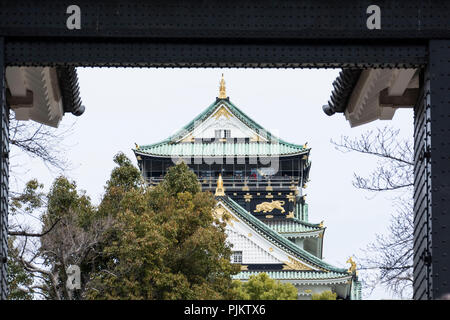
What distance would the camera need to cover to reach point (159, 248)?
1057 inches

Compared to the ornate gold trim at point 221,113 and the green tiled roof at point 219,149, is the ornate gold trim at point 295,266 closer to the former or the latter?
the green tiled roof at point 219,149

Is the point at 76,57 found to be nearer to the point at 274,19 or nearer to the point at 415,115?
the point at 274,19

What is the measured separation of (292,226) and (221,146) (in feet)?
22.3

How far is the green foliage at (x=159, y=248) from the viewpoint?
2656 centimetres

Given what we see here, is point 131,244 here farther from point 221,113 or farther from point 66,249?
point 221,113

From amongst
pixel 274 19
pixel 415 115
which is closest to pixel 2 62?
pixel 274 19

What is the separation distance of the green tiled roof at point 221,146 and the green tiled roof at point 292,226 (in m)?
4.27

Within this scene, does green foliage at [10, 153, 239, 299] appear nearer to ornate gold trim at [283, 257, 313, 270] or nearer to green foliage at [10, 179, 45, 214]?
green foliage at [10, 179, 45, 214]

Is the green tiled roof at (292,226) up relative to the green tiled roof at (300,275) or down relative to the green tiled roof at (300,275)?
up

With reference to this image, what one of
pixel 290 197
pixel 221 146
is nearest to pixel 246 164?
pixel 221 146

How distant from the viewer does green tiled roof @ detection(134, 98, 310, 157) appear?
57.9m

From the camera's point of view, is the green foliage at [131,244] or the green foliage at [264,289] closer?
the green foliage at [131,244]

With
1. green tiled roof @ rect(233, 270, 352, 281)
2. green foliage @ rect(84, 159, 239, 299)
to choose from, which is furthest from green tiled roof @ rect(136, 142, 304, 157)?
green foliage @ rect(84, 159, 239, 299)

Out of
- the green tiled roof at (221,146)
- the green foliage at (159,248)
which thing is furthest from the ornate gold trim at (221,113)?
the green foliage at (159,248)
